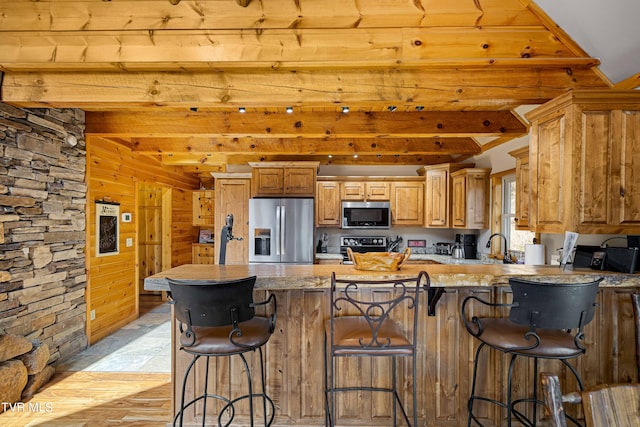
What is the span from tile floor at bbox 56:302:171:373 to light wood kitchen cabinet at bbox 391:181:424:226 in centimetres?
364

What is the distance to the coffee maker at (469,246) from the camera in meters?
4.88

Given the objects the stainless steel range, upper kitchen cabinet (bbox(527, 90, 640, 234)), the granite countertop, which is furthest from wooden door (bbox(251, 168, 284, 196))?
upper kitchen cabinet (bbox(527, 90, 640, 234))

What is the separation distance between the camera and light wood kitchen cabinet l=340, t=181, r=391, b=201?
5.32 meters

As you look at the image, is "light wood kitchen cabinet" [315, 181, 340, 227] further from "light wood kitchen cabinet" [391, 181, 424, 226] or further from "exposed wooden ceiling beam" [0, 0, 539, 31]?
"exposed wooden ceiling beam" [0, 0, 539, 31]

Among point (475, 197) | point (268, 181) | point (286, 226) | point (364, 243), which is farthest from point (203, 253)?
point (475, 197)

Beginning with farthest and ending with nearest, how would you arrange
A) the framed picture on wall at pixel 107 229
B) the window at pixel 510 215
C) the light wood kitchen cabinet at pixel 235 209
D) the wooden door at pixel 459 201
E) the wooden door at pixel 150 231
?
1. the wooden door at pixel 150 231
2. the light wood kitchen cabinet at pixel 235 209
3. the wooden door at pixel 459 201
4. the window at pixel 510 215
5. the framed picture on wall at pixel 107 229

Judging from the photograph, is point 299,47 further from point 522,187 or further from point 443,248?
point 443,248

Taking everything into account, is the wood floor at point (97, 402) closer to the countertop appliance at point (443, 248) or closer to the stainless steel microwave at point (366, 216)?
the stainless steel microwave at point (366, 216)

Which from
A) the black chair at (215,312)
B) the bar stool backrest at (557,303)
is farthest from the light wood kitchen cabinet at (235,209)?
the bar stool backrest at (557,303)

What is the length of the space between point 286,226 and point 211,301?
10.6 ft

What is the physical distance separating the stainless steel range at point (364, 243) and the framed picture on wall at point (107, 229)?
3210 mm

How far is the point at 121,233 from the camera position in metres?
4.46

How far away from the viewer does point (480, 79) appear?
2.51m

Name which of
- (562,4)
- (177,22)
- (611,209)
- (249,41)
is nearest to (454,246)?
(611,209)
